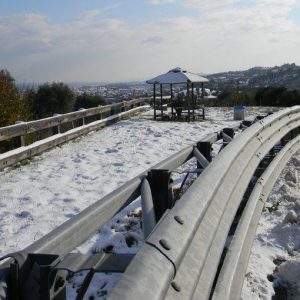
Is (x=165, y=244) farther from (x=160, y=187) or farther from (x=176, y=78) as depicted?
(x=176, y=78)

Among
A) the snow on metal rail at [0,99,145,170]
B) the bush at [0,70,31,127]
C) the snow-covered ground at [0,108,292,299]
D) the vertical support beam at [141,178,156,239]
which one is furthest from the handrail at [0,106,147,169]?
the vertical support beam at [141,178,156,239]

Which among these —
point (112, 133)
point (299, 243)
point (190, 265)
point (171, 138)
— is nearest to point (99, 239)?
point (299, 243)

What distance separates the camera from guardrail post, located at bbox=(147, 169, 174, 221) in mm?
3322

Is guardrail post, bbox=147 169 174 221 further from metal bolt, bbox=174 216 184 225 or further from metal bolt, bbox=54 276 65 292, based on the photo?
metal bolt, bbox=54 276 65 292

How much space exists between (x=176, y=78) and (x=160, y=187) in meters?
17.7

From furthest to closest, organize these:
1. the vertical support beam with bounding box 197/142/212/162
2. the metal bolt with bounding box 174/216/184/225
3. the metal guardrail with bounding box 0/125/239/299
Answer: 1. the vertical support beam with bounding box 197/142/212/162
2. the metal bolt with bounding box 174/216/184/225
3. the metal guardrail with bounding box 0/125/239/299

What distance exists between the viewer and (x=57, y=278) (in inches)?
71.7

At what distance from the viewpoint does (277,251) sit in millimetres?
4148

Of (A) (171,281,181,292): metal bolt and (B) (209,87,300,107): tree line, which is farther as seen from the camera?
(B) (209,87,300,107): tree line

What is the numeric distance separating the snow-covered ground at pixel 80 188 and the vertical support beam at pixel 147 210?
3.40 feet

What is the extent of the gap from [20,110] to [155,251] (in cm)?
1413

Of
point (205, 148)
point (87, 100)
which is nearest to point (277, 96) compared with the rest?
point (87, 100)

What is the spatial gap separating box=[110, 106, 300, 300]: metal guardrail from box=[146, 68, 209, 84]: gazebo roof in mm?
16733

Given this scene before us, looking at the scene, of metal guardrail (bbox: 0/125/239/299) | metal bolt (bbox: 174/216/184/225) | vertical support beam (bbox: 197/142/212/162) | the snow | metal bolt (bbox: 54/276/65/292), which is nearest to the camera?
metal guardrail (bbox: 0/125/239/299)
